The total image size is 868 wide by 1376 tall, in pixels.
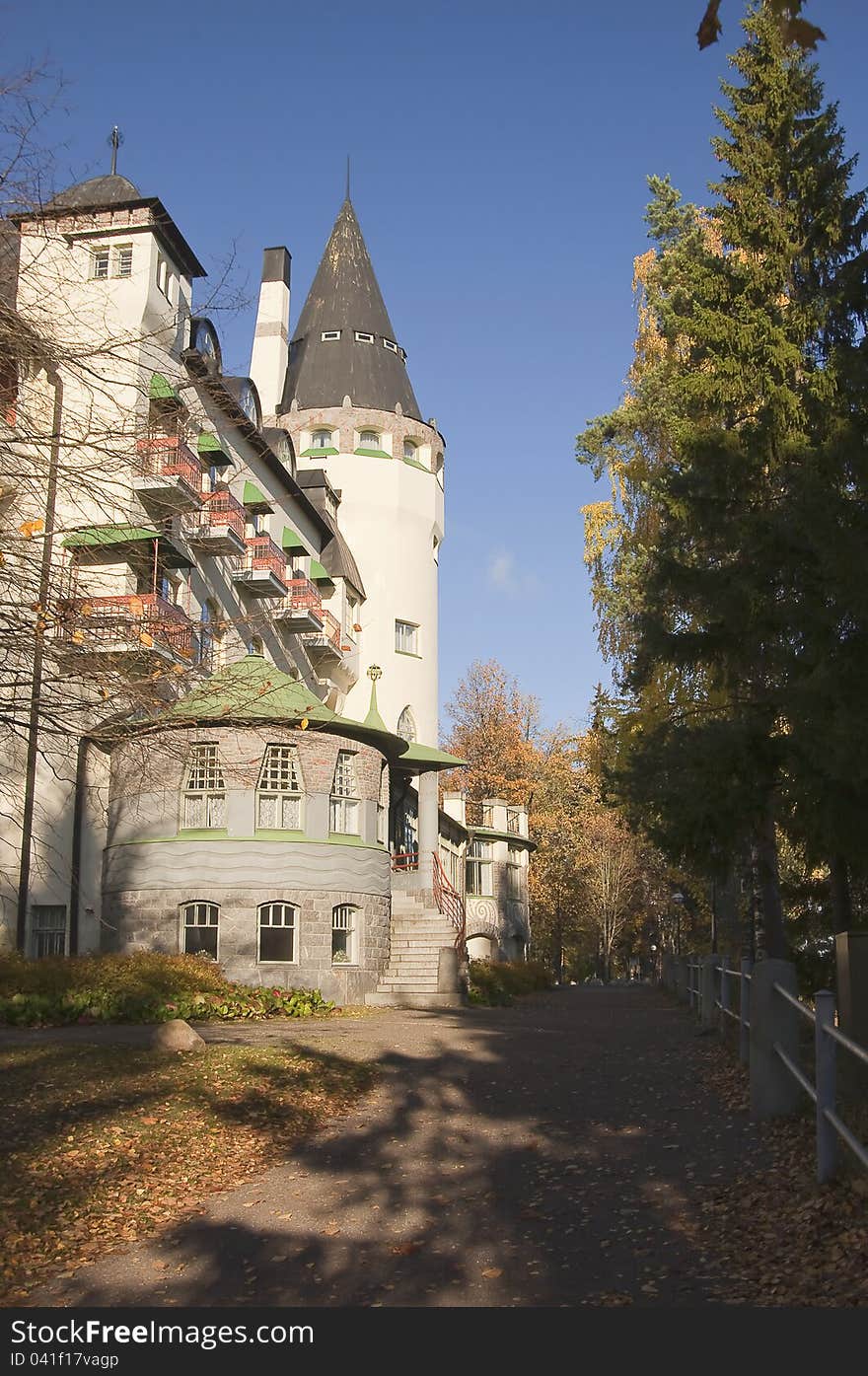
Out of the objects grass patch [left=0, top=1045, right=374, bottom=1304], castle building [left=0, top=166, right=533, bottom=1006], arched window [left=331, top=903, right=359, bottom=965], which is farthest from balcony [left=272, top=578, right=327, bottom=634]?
grass patch [left=0, top=1045, right=374, bottom=1304]

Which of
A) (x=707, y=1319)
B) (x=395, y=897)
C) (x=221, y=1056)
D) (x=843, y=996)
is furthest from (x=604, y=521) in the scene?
(x=707, y=1319)

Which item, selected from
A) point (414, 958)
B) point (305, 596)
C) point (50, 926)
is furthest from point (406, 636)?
point (50, 926)

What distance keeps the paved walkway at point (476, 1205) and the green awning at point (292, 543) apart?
22.2 meters

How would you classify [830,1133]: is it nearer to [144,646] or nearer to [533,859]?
[144,646]

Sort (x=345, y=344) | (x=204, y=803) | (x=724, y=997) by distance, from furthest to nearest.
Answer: (x=345, y=344) < (x=204, y=803) < (x=724, y=997)

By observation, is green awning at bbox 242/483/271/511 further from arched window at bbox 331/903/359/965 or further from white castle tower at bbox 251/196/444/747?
arched window at bbox 331/903/359/965

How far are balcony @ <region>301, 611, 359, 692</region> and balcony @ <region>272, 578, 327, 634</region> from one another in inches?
23.2

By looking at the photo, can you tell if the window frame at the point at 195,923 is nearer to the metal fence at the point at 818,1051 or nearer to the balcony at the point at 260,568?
the balcony at the point at 260,568

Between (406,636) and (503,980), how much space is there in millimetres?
12188

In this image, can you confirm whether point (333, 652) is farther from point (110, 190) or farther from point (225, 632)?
point (225, 632)

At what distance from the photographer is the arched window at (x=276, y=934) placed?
26.7 metres

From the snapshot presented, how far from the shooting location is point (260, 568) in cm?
3167

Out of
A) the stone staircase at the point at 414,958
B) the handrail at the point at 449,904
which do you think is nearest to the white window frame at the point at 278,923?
the stone staircase at the point at 414,958

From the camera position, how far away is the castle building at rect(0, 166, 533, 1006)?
9.80m
